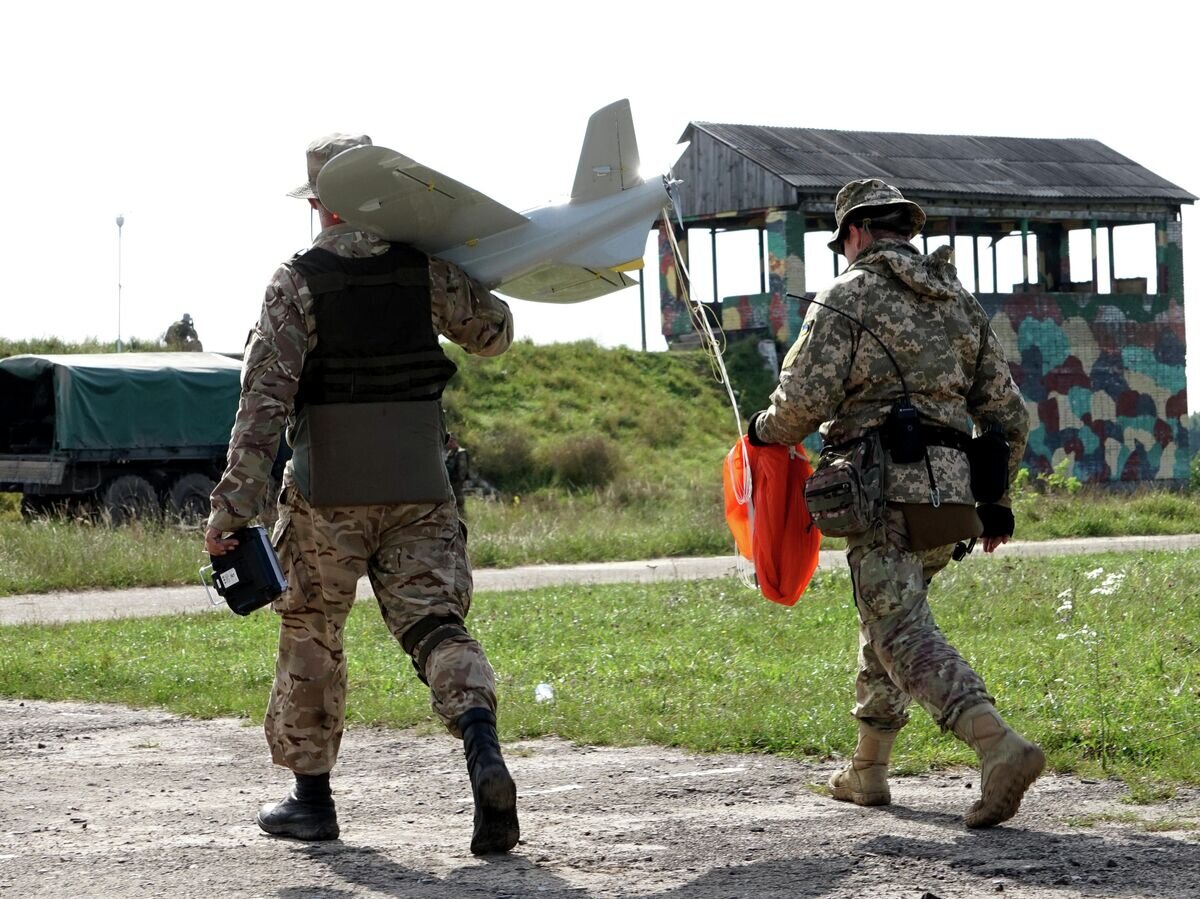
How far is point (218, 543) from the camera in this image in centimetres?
475

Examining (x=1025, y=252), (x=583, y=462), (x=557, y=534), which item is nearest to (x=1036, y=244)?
(x=1025, y=252)

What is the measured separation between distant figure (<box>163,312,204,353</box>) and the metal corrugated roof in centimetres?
1329

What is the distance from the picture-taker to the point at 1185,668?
7344 mm

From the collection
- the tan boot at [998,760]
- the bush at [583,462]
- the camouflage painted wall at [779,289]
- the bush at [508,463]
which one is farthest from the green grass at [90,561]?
the camouflage painted wall at [779,289]

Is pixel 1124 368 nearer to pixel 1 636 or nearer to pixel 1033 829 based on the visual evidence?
pixel 1 636

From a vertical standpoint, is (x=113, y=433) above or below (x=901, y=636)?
above

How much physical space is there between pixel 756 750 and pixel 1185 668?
2.36m

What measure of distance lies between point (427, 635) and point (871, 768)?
5.06ft

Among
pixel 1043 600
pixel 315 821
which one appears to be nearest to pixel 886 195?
pixel 315 821

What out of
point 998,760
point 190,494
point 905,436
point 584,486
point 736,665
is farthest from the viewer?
point 584,486

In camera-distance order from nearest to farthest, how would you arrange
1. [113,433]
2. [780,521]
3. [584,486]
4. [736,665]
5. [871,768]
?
[871,768]
[780,521]
[736,665]
[113,433]
[584,486]

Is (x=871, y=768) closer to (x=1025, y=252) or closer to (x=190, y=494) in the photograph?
(x=190, y=494)

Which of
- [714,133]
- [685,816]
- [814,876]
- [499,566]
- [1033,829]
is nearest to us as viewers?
[814,876]

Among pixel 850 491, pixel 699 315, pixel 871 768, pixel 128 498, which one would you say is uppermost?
pixel 699 315
